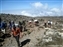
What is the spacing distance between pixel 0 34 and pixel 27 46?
6415 mm

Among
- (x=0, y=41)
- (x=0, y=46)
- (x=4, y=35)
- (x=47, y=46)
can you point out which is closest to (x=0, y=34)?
(x=4, y=35)

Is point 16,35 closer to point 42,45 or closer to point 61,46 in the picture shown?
point 42,45

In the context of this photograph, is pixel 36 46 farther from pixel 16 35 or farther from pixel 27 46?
pixel 16 35

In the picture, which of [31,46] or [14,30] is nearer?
[14,30]

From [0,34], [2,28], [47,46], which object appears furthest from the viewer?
[2,28]

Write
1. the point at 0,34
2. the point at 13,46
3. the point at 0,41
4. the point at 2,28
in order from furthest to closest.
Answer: the point at 2,28 < the point at 0,34 < the point at 0,41 < the point at 13,46

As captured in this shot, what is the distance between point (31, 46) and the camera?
40.5 feet

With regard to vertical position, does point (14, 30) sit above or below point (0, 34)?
above

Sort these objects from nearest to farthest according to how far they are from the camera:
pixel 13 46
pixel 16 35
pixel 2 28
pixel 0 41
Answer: pixel 16 35 < pixel 13 46 < pixel 0 41 < pixel 2 28

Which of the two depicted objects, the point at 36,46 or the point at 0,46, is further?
the point at 0,46

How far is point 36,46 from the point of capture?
39.8ft

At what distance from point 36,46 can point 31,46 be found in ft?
1.68

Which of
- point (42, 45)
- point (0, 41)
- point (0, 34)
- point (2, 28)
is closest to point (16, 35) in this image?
point (42, 45)

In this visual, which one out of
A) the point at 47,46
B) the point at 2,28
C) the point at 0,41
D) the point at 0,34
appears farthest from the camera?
the point at 2,28
